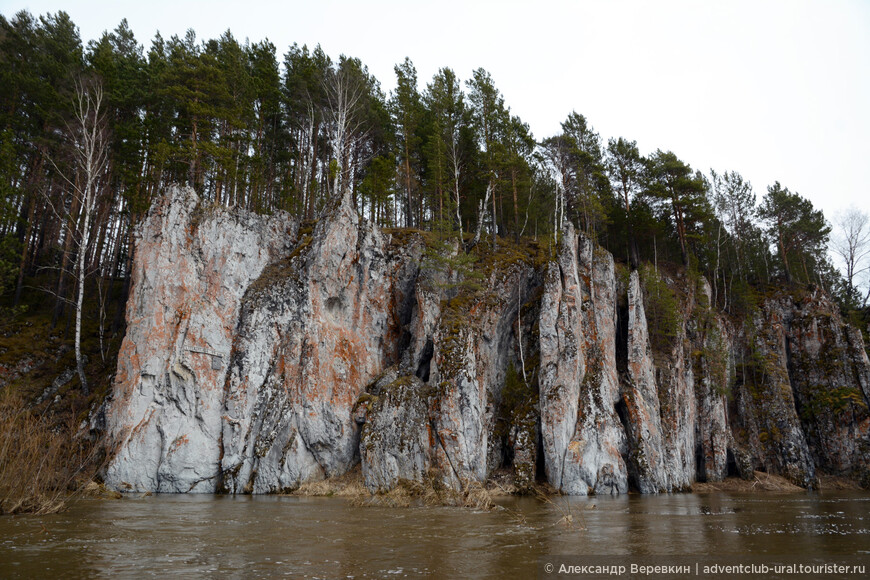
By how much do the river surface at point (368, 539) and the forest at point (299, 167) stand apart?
20.8 metres

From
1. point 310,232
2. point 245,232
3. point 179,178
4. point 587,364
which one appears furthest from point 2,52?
point 587,364

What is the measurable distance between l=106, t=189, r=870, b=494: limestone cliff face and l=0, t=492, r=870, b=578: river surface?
26.5ft

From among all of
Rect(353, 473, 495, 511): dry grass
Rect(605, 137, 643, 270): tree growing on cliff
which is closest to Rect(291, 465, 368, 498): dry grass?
Rect(353, 473, 495, 511): dry grass

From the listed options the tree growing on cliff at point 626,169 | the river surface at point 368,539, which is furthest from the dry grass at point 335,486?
the tree growing on cliff at point 626,169

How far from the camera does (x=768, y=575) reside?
7516mm

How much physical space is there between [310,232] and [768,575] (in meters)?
30.9

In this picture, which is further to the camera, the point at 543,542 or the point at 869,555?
the point at 543,542

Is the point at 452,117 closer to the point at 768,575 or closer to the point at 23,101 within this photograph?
the point at 23,101

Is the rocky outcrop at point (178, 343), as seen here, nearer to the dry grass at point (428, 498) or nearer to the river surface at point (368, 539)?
the river surface at point (368, 539)

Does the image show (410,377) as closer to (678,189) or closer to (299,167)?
(299,167)

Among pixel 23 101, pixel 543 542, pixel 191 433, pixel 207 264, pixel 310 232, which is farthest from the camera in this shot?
pixel 23 101

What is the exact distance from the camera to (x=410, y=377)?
28344 mm

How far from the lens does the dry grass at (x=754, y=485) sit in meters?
32.3

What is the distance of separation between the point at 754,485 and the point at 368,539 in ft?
107
